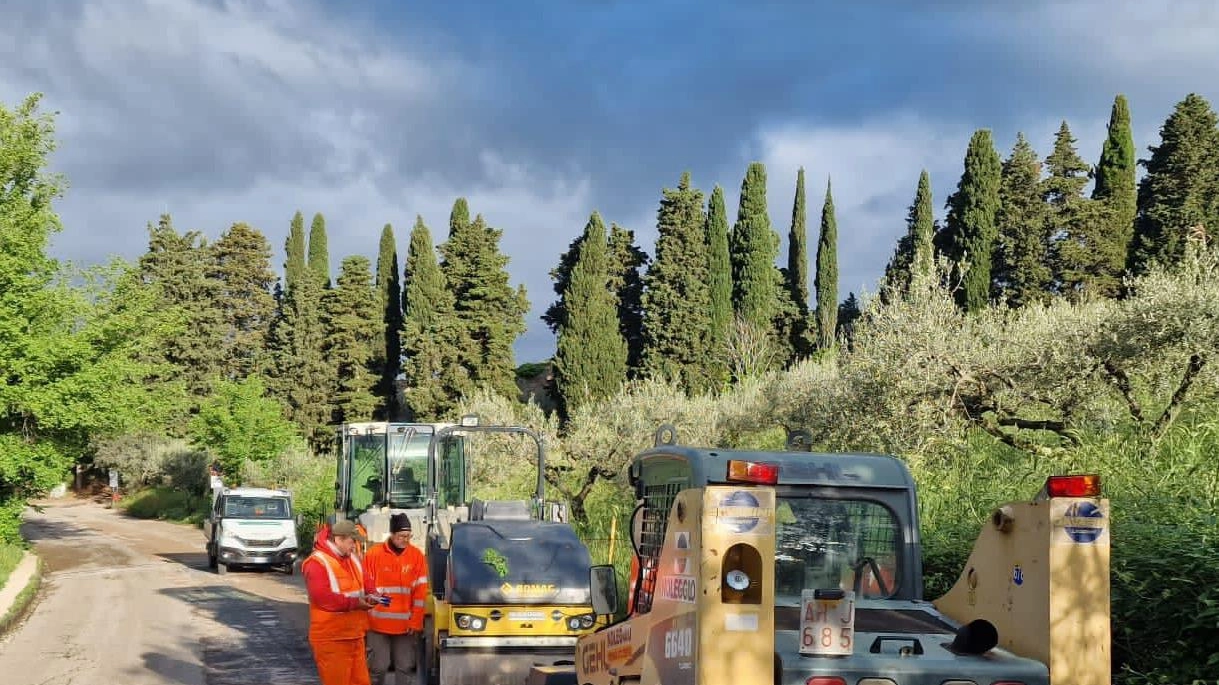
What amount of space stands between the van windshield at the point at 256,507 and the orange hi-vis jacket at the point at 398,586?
17459 mm

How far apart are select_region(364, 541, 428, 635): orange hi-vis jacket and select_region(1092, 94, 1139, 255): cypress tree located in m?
32.0

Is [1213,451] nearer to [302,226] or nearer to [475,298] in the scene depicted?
[475,298]

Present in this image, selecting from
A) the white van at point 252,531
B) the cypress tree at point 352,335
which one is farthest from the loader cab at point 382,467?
the cypress tree at point 352,335

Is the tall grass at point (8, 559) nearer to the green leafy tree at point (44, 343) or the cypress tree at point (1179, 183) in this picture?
the green leafy tree at point (44, 343)

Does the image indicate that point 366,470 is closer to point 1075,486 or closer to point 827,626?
point 827,626

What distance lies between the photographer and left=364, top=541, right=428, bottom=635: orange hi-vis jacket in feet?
31.8

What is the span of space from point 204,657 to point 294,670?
1696mm

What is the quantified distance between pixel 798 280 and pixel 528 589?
4065 cm

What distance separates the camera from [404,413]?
51688 millimetres

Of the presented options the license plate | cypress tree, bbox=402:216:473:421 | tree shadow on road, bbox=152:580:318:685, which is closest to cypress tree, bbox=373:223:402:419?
cypress tree, bbox=402:216:473:421

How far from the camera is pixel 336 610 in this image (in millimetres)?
8391

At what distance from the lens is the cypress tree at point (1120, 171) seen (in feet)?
118

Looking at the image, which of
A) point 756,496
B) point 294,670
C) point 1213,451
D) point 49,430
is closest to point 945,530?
point 1213,451

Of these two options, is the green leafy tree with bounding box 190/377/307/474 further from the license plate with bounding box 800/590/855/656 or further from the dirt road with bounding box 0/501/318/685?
the license plate with bounding box 800/590/855/656
